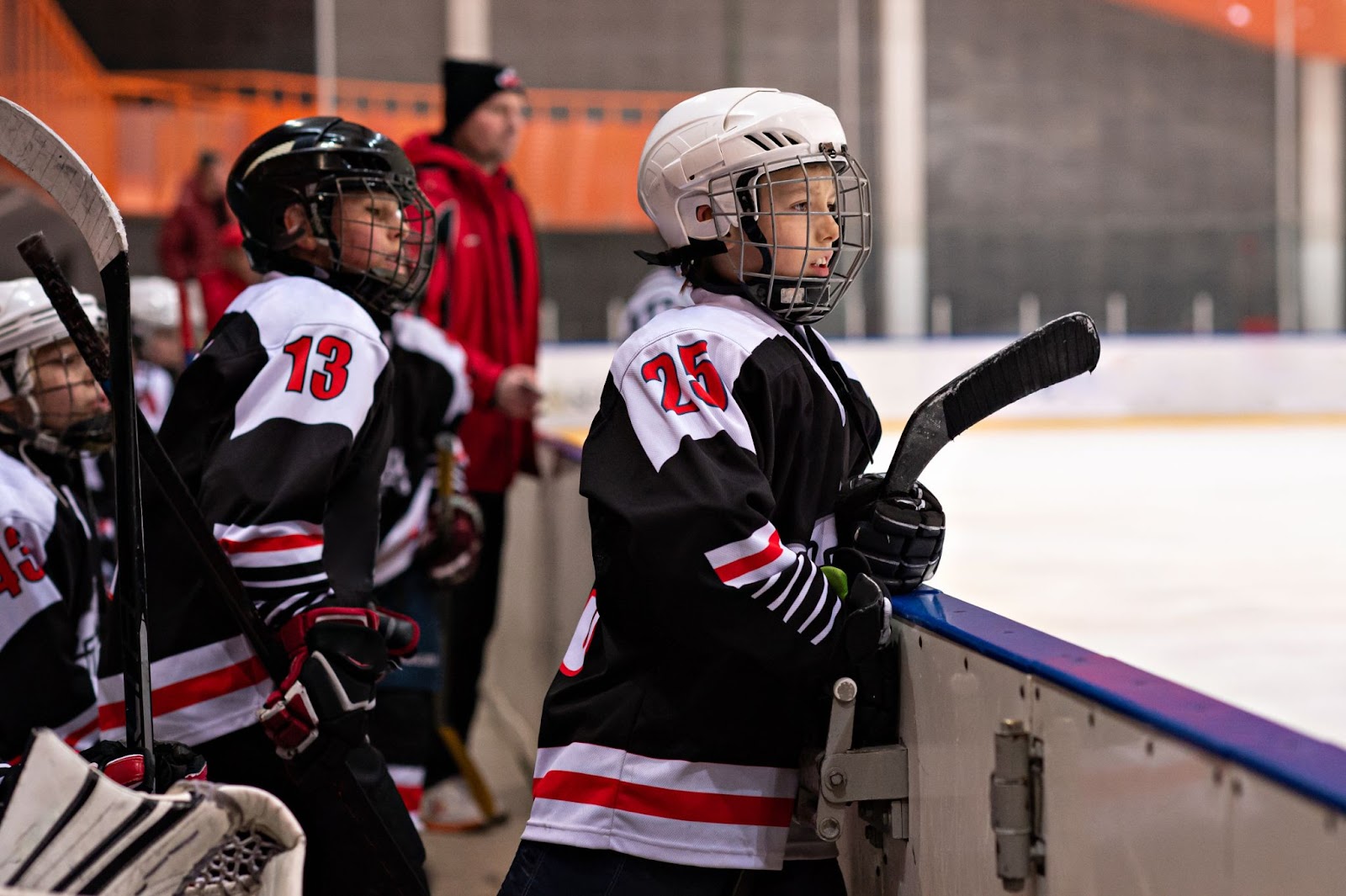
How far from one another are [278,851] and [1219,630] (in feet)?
9.41

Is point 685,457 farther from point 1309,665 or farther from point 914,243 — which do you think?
point 914,243

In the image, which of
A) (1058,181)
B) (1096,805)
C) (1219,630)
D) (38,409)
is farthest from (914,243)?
(1096,805)

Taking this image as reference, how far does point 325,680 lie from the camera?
4.91ft

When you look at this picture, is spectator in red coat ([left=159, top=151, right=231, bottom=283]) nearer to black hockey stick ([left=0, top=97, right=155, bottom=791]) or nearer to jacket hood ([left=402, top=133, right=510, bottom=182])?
jacket hood ([left=402, top=133, right=510, bottom=182])

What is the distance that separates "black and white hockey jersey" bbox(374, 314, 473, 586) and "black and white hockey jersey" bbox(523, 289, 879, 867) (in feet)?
2.68

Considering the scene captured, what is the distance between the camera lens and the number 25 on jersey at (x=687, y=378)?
4.04ft

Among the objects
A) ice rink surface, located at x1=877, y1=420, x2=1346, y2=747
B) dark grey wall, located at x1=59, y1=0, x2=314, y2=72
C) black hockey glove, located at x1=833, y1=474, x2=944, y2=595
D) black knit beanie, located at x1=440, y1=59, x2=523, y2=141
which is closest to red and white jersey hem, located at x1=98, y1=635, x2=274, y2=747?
black hockey glove, located at x1=833, y1=474, x2=944, y2=595

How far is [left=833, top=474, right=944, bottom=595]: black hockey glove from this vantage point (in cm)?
129

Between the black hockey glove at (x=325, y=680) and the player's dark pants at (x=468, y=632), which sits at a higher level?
the black hockey glove at (x=325, y=680)

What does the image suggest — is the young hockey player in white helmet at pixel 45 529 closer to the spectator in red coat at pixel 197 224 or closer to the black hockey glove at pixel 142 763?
the black hockey glove at pixel 142 763

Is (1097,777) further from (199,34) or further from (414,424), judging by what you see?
(199,34)

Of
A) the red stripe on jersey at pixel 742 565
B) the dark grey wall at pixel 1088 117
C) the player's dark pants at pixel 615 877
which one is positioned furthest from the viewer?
the dark grey wall at pixel 1088 117

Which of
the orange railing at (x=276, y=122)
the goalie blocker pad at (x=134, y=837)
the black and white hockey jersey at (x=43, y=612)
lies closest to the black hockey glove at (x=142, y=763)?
the goalie blocker pad at (x=134, y=837)

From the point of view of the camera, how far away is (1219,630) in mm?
3395
